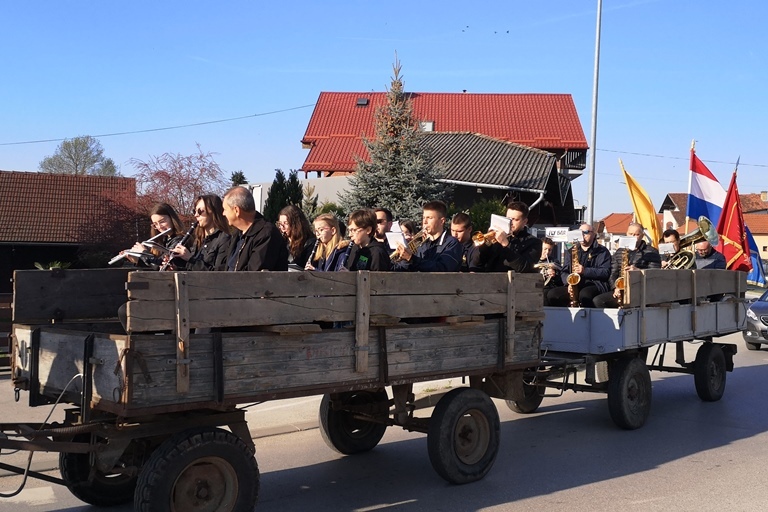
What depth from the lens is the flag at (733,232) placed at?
15.3 meters

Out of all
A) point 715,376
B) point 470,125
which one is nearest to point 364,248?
point 715,376

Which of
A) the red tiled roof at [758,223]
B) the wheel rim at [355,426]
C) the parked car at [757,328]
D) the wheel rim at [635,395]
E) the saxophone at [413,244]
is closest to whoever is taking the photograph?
the saxophone at [413,244]

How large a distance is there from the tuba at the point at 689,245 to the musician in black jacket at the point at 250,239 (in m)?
6.17

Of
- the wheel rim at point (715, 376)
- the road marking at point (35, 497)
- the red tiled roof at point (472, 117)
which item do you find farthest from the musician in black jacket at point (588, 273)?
the red tiled roof at point (472, 117)

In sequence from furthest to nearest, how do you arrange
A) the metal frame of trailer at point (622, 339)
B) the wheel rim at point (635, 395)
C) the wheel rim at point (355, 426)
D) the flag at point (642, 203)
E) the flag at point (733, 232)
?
the flag at point (733, 232) → the flag at point (642, 203) → the wheel rim at point (635, 395) → the metal frame of trailer at point (622, 339) → the wheel rim at point (355, 426)

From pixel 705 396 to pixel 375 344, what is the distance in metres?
6.19

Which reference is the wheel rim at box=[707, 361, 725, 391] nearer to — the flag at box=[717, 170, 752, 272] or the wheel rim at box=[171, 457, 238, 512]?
the flag at box=[717, 170, 752, 272]

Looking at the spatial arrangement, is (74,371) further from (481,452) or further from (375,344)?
(481,452)

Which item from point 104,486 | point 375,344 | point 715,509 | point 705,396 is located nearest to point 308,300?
point 375,344

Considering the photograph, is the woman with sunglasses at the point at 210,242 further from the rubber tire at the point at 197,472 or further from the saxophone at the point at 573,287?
the saxophone at the point at 573,287

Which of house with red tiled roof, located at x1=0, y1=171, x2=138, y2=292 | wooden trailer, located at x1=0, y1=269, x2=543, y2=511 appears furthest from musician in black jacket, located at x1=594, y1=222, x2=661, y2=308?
house with red tiled roof, located at x1=0, y1=171, x2=138, y2=292

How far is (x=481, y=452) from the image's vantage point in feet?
21.4

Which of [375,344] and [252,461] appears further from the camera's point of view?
[375,344]

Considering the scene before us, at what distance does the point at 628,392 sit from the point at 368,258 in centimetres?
379
